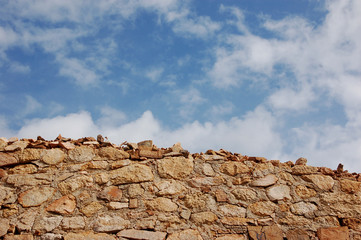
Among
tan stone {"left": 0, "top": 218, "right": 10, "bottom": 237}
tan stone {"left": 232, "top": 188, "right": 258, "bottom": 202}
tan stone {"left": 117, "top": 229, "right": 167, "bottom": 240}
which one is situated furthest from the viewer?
tan stone {"left": 232, "top": 188, "right": 258, "bottom": 202}

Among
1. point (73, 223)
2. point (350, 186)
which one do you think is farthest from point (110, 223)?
point (350, 186)

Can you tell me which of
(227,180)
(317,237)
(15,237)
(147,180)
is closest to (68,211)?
(15,237)

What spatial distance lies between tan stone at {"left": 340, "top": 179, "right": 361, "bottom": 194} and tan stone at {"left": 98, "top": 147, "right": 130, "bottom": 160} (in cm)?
297

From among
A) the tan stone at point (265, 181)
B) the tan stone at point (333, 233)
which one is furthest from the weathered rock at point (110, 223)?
the tan stone at point (333, 233)

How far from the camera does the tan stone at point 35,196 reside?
14.2 feet

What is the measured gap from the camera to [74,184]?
4.49 m

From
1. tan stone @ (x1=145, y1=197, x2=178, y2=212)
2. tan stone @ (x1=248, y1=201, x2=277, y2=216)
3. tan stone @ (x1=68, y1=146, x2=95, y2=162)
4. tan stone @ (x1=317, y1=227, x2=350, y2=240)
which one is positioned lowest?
tan stone @ (x1=317, y1=227, x2=350, y2=240)

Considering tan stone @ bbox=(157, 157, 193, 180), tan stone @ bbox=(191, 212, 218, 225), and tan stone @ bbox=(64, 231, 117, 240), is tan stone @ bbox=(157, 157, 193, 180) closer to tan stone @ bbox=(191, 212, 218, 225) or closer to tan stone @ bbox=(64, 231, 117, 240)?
tan stone @ bbox=(191, 212, 218, 225)


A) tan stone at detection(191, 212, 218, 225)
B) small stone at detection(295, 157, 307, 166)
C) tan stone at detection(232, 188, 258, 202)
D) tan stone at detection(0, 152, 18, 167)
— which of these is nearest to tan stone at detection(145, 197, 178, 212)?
tan stone at detection(191, 212, 218, 225)

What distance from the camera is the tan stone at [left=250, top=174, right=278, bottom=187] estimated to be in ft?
15.8

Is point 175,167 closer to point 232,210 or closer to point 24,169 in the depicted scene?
point 232,210

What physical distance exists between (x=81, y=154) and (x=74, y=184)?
0.41 metres

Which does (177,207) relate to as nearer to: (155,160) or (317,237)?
(155,160)

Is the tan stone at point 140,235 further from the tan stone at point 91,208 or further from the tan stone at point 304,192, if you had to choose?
the tan stone at point 304,192
